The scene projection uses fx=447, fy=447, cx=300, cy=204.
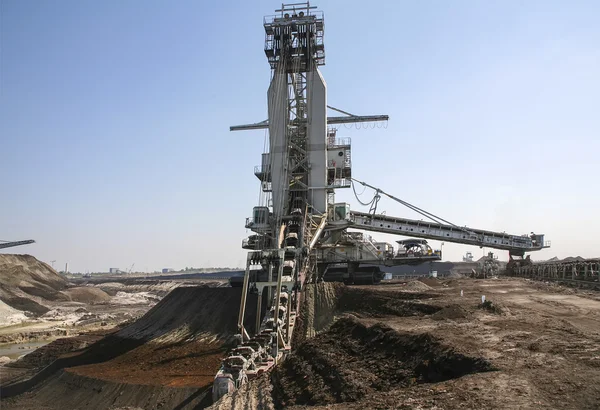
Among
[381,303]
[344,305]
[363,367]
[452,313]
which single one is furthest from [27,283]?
[363,367]

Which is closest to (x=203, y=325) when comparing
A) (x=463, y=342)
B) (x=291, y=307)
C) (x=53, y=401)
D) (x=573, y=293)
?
(x=291, y=307)

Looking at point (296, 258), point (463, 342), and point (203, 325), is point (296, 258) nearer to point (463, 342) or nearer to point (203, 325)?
point (203, 325)

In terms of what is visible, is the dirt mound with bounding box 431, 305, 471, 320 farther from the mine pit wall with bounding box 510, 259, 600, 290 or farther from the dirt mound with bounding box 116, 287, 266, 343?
the mine pit wall with bounding box 510, 259, 600, 290

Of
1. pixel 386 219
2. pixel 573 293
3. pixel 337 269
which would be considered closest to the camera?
pixel 573 293

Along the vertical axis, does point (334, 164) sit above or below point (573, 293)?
above

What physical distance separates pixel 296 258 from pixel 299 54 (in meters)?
14.9

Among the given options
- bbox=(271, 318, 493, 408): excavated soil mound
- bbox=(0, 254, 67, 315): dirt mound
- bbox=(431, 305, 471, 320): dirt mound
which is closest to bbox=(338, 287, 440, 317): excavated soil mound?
bbox=(431, 305, 471, 320): dirt mound

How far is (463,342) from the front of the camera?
1116 cm

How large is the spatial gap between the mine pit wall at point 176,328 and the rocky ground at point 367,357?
84 mm

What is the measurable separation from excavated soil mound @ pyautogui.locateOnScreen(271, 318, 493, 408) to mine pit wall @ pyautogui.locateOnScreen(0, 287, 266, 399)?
25.8ft

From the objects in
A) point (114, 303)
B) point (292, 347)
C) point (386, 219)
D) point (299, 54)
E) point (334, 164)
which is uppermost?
point (299, 54)

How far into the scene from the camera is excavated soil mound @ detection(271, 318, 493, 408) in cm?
966

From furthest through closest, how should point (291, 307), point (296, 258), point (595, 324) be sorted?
point (296, 258)
point (291, 307)
point (595, 324)

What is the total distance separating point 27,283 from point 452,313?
8007cm
